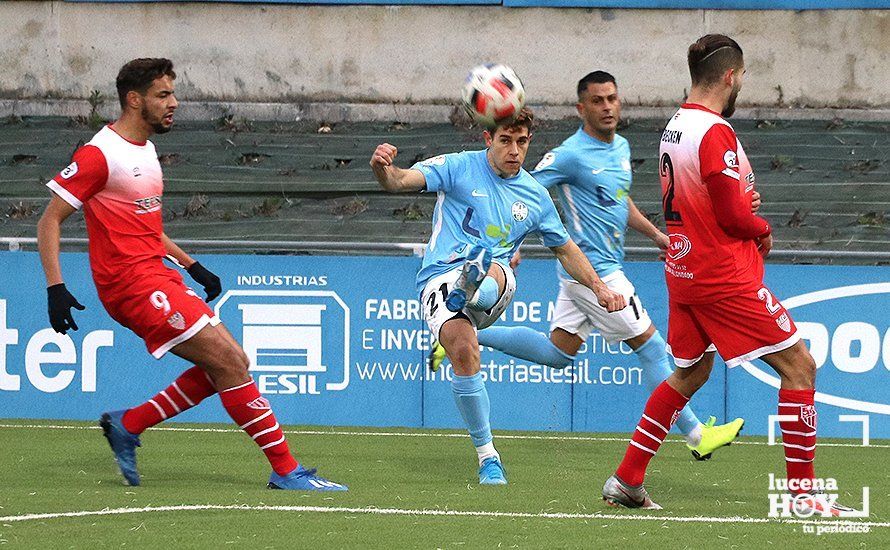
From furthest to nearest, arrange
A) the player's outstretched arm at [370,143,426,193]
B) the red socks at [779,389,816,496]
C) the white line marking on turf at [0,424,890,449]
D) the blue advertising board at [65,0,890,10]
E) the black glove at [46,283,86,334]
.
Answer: the blue advertising board at [65,0,890,10] < the white line marking on turf at [0,424,890,449] < the player's outstretched arm at [370,143,426,193] < the black glove at [46,283,86,334] < the red socks at [779,389,816,496]

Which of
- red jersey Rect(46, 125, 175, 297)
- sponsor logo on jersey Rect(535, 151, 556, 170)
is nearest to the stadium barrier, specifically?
sponsor logo on jersey Rect(535, 151, 556, 170)

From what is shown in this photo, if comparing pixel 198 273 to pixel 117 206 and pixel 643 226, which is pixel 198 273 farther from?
pixel 643 226

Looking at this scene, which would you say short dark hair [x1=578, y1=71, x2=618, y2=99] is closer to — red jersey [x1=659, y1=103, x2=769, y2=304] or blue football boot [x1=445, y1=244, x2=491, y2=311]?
blue football boot [x1=445, y1=244, x2=491, y2=311]

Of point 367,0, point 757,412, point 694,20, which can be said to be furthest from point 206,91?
point 757,412

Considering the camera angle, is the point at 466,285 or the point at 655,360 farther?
the point at 655,360

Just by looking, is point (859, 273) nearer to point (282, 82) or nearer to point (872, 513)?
point (872, 513)

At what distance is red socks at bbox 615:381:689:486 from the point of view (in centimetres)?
625

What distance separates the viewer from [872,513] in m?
6.31

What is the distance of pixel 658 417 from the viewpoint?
6297 mm

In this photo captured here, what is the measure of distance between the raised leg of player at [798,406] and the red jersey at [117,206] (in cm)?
298

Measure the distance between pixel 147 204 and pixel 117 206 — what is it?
15cm

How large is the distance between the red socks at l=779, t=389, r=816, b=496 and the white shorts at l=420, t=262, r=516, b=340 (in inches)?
69.3

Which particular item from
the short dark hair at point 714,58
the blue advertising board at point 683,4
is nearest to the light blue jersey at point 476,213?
the short dark hair at point 714,58

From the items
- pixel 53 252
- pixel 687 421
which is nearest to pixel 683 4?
pixel 687 421
